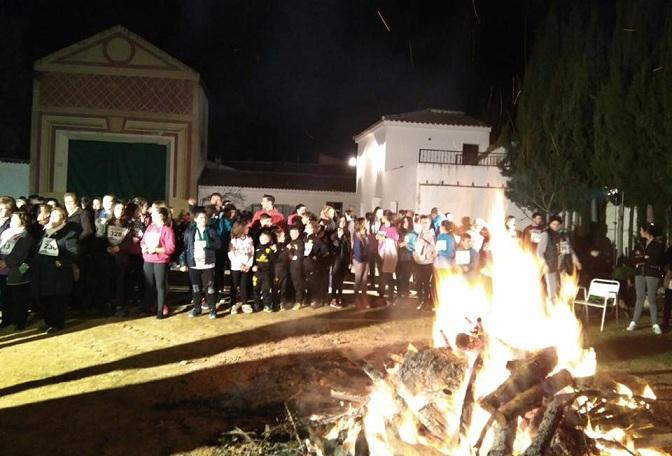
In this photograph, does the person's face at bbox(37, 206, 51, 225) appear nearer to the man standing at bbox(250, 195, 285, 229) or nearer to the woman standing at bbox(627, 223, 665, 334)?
the man standing at bbox(250, 195, 285, 229)

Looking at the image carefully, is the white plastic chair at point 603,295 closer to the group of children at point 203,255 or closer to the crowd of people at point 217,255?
the crowd of people at point 217,255

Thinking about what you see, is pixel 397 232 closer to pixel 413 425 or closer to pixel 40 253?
pixel 40 253

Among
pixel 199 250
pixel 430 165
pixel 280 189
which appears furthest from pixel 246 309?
pixel 280 189

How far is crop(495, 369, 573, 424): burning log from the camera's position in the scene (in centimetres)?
458

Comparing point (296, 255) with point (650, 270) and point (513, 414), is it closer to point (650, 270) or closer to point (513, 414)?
point (650, 270)

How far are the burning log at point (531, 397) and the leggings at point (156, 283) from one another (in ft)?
22.6

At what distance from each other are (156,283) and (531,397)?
7.21m

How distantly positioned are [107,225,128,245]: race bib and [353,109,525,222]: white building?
17020 mm

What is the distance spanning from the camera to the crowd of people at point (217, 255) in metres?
9.02

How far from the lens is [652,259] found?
10164mm

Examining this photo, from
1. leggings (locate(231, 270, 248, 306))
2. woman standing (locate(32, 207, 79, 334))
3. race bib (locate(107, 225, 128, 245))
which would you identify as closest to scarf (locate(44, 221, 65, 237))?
woman standing (locate(32, 207, 79, 334))

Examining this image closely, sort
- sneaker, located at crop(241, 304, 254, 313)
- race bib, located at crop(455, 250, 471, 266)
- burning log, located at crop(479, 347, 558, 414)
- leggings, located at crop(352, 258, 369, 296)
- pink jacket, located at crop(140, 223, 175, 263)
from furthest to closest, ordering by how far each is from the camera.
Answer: leggings, located at crop(352, 258, 369, 296) < race bib, located at crop(455, 250, 471, 266) < sneaker, located at crop(241, 304, 254, 313) < pink jacket, located at crop(140, 223, 175, 263) < burning log, located at crop(479, 347, 558, 414)

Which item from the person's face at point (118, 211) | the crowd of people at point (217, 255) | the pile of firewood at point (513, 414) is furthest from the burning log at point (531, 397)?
the person's face at point (118, 211)

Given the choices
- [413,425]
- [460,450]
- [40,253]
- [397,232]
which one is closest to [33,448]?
[413,425]
